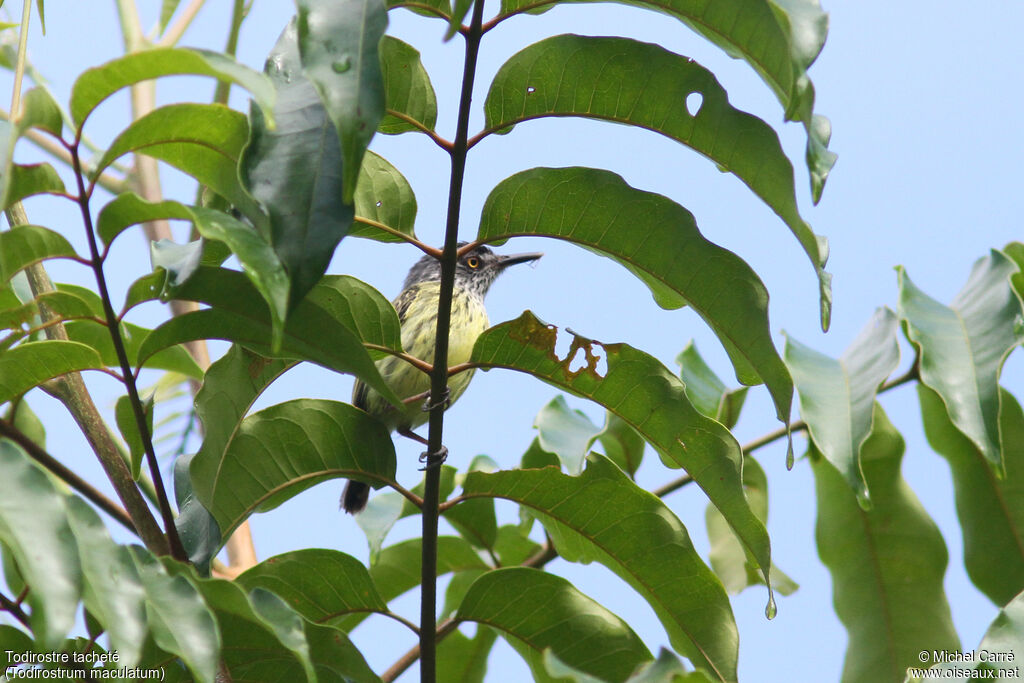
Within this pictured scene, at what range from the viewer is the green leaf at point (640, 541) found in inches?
65.1

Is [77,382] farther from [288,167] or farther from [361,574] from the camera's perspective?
[288,167]

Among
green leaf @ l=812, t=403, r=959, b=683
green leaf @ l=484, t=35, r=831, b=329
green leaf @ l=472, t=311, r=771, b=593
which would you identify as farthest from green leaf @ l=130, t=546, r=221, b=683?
green leaf @ l=812, t=403, r=959, b=683

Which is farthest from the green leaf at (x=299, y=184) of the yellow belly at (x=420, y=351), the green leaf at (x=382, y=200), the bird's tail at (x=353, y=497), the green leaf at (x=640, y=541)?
the bird's tail at (x=353, y=497)

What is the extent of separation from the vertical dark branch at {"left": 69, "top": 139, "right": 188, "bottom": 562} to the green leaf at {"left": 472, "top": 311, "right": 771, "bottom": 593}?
1.77ft

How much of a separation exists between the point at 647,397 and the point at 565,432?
0.51 m

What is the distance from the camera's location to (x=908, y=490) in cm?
214

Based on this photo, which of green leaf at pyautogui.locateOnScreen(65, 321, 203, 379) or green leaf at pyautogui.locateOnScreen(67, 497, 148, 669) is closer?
green leaf at pyautogui.locateOnScreen(67, 497, 148, 669)

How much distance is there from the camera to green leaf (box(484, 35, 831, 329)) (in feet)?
4.56

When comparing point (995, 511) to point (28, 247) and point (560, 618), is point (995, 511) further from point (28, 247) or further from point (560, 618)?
point (28, 247)

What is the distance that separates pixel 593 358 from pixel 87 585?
844mm

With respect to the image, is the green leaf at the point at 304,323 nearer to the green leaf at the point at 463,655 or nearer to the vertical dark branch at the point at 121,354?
the vertical dark branch at the point at 121,354

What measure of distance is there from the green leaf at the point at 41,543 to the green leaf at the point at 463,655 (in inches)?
51.6

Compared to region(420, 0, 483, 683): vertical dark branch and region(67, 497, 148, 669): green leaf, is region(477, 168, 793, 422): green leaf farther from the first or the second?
region(67, 497, 148, 669): green leaf

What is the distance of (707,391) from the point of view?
2514mm
